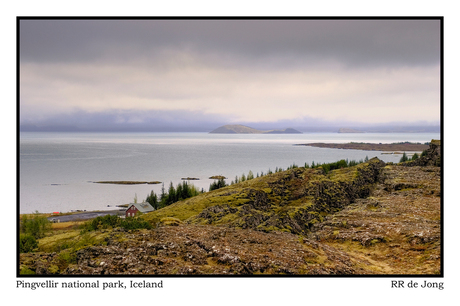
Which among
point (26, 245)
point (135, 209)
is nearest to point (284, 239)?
point (26, 245)

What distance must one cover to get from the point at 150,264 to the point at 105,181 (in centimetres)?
12235

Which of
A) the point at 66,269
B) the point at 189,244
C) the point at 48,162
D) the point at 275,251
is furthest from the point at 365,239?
the point at 48,162

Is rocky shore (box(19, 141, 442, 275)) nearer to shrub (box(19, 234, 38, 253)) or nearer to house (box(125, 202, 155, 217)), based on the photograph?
shrub (box(19, 234, 38, 253))

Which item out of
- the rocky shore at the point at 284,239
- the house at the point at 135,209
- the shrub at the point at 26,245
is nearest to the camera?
the rocky shore at the point at 284,239

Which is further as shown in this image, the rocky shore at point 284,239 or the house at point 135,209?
the house at point 135,209

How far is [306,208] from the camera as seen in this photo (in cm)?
3022

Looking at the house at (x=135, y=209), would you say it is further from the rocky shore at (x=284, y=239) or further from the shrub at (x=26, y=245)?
the shrub at (x=26, y=245)

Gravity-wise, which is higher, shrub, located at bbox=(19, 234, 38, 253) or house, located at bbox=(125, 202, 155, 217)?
shrub, located at bbox=(19, 234, 38, 253)

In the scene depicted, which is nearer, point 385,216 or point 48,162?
point 385,216

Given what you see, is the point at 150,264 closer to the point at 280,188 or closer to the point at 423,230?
the point at 423,230

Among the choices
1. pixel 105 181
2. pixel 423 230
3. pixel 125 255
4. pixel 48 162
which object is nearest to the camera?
pixel 125 255

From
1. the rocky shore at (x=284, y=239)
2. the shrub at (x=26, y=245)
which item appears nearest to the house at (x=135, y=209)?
the rocky shore at (x=284, y=239)

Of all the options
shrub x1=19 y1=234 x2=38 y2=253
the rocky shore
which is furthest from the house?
shrub x1=19 y1=234 x2=38 y2=253

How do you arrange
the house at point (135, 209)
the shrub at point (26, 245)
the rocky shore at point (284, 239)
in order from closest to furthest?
the rocky shore at point (284, 239)
the shrub at point (26, 245)
the house at point (135, 209)
